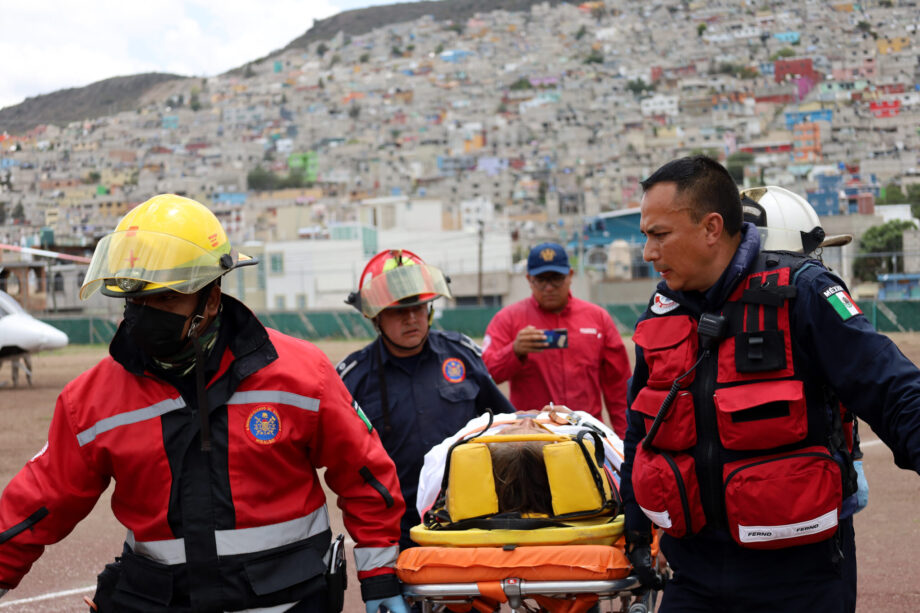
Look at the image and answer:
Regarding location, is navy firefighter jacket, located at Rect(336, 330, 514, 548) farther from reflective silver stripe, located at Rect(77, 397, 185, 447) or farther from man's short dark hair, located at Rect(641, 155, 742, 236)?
man's short dark hair, located at Rect(641, 155, 742, 236)

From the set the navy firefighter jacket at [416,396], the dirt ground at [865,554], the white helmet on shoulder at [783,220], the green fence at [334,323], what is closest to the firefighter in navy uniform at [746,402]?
the white helmet on shoulder at [783,220]

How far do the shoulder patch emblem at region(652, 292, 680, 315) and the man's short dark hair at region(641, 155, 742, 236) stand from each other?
0.99 ft

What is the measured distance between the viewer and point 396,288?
5.50m

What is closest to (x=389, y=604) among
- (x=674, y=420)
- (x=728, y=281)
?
(x=674, y=420)

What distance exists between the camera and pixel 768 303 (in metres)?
3.33

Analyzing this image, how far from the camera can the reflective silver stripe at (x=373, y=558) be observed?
3672 millimetres

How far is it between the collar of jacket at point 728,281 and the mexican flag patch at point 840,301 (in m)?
0.26

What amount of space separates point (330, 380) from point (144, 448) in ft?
2.07

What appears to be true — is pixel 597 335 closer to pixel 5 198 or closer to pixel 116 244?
pixel 116 244

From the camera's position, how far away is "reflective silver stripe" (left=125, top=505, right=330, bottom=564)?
135 inches

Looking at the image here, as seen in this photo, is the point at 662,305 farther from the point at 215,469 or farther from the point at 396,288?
the point at 396,288

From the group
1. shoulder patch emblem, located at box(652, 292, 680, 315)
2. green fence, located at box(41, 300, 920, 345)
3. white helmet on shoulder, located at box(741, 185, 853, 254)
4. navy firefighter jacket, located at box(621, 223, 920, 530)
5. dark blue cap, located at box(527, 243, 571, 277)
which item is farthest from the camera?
green fence, located at box(41, 300, 920, 345)

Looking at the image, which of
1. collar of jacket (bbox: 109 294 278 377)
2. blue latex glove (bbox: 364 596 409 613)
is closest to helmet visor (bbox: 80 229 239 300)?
collar of jacket (bbox: 109 294 278 377)

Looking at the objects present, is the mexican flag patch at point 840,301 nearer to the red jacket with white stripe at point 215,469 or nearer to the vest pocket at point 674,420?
the vest pocket at point 674,420
